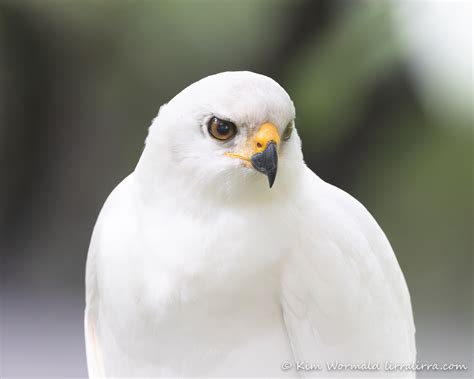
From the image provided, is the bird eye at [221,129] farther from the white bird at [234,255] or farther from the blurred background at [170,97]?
the blurred background at [170,97]

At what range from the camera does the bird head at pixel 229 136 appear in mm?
1080

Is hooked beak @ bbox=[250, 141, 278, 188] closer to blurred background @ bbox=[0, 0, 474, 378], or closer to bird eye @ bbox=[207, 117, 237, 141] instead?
bird eye @ bbox=[207, 117, 237, 141]

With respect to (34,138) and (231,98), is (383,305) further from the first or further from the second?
(34,138)

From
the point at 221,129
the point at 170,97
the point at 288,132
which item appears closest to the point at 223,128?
the point at 221,129

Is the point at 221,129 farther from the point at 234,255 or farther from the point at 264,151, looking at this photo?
the point at 234,255

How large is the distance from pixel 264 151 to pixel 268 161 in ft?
0.06

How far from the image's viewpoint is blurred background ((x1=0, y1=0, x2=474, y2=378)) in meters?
2.67

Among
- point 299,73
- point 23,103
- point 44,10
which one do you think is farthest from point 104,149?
point 299,73

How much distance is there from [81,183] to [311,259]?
193 centimetres

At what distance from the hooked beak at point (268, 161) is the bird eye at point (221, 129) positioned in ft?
0.18

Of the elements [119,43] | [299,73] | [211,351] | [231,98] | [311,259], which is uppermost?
[119,43]

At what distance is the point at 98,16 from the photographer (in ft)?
9.28

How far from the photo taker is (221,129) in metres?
1.11

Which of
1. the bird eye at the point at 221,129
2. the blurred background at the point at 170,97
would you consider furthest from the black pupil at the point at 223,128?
the blurred background at the point at 170,97
